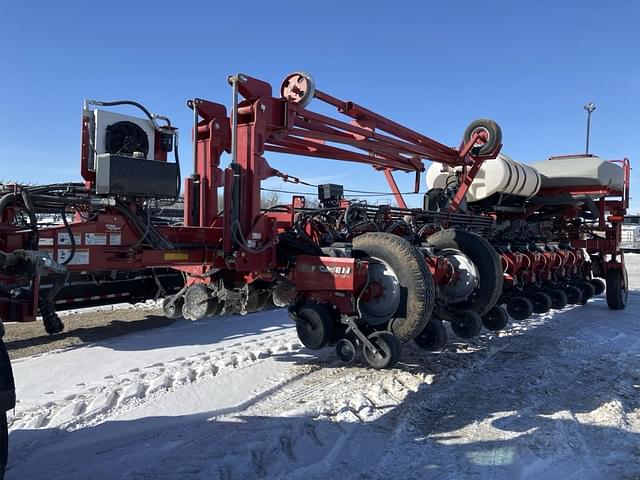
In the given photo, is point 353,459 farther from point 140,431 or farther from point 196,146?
point 196,146

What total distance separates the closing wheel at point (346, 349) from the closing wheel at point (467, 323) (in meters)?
1.43

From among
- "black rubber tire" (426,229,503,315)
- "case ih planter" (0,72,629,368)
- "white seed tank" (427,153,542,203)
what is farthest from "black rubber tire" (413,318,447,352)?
"white seed tank" (427,153,542,203)

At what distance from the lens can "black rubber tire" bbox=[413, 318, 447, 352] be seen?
530 cm

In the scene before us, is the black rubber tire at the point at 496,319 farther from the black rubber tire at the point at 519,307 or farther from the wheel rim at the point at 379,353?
the wheel rim at the point at 379,353

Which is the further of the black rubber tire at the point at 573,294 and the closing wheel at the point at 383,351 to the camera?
the black rubber tire at the point at 573,294

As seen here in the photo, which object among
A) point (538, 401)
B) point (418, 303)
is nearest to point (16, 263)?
point (418, 303)

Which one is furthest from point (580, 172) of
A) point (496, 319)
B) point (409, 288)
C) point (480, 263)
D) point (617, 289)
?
point (409, 288)

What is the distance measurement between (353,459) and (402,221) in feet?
11.0

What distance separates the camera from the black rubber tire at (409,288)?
457 cm

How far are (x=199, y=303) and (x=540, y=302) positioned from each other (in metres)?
5.66

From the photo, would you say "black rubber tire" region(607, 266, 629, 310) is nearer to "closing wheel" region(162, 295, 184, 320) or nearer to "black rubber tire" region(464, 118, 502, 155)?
"black rubber tire" region(464, 118, 502, 155)

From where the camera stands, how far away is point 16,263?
2.79 meters

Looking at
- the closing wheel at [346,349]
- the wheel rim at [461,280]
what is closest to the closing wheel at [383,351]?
the closing wheel at [346,349]

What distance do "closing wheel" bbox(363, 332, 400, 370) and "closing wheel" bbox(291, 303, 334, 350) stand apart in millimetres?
361
